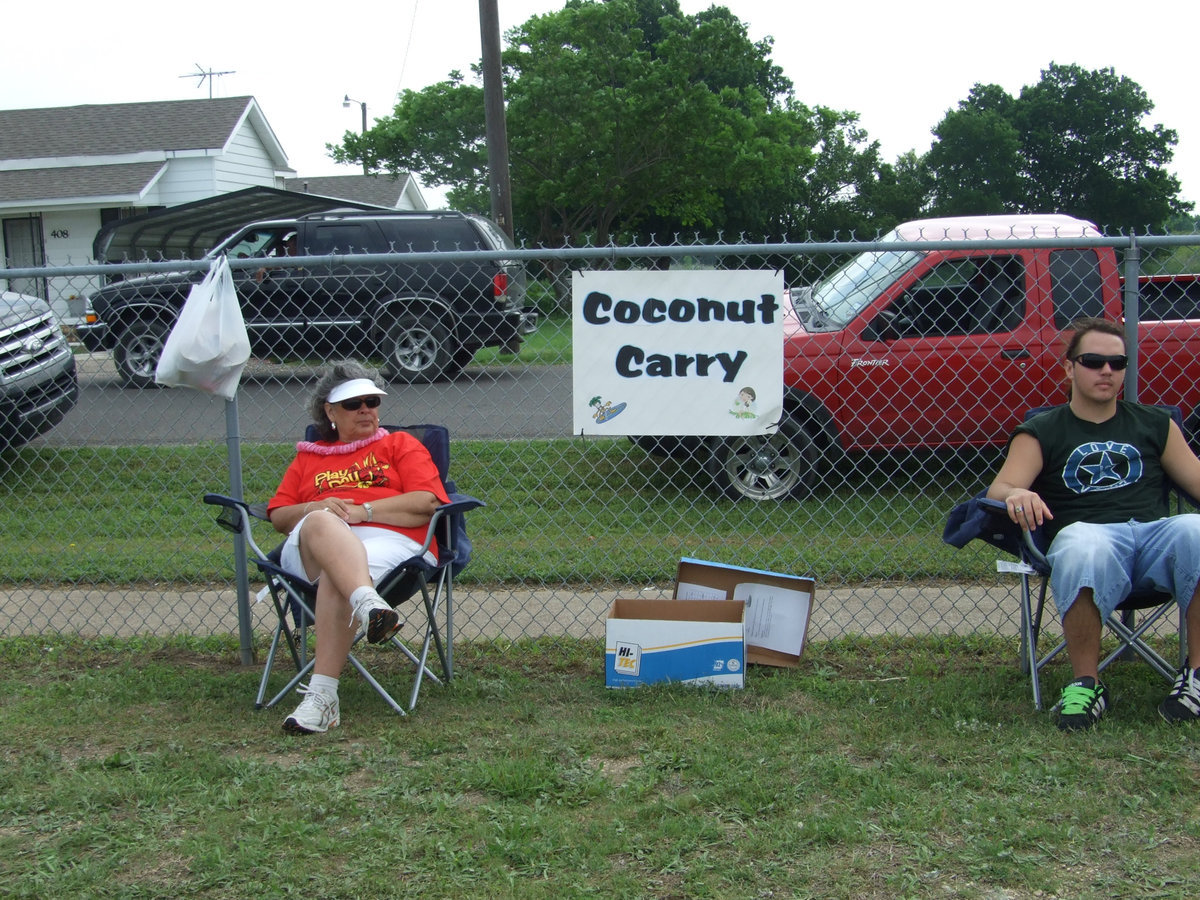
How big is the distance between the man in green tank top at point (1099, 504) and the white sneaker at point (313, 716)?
2.36 metres

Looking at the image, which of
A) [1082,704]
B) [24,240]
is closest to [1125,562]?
[1082,704]

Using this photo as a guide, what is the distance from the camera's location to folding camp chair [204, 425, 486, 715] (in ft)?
12.8

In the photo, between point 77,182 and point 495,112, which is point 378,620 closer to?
point 495,112

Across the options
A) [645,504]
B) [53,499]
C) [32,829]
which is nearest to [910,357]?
[645,504]

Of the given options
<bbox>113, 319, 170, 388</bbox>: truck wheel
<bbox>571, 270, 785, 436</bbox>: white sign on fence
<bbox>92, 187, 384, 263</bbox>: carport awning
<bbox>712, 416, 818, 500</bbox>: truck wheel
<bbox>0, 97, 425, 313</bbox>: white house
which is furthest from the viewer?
<bbox>0, 97, 425, 313</bbox>: white house

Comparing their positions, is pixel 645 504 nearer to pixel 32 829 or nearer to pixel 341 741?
pixel 341 741

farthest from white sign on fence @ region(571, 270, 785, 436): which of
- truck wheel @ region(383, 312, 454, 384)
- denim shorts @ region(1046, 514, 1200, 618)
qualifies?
truck wheel @ region(383, 312, 454, 384)

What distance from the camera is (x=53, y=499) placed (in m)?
7.09

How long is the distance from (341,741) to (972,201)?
5276cm

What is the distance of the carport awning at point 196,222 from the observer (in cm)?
1520

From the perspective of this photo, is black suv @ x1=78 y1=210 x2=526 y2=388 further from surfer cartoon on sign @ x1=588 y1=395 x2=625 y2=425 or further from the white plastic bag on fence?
surfer cartoon on sign @ x1=588 y1=395 x2=625 y2=425

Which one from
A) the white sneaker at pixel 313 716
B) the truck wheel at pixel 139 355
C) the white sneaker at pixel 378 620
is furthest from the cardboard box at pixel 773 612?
the truck wheel at pixel 139 355

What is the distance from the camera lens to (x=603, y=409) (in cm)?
430

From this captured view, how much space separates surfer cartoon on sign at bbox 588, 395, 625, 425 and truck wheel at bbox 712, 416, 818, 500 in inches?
83.5
